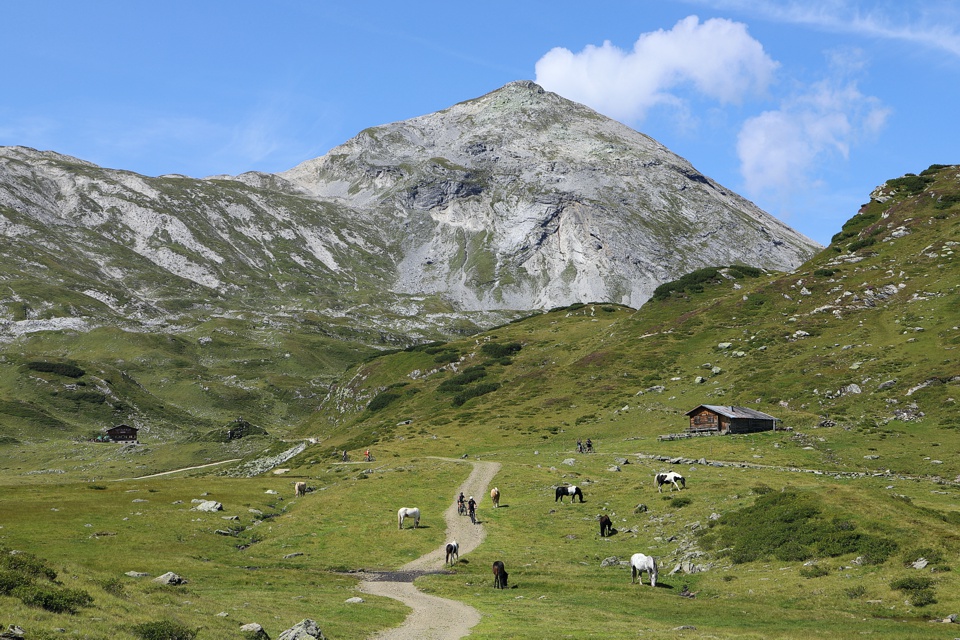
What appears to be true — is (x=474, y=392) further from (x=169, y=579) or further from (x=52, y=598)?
(x=52, y=598)

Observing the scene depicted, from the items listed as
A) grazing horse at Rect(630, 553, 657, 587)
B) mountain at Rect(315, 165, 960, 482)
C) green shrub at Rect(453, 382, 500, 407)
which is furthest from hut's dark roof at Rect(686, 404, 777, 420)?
green shrub at Rect(453, 382, 500, 407)

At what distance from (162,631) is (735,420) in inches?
3125

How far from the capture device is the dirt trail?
2938 centimetres

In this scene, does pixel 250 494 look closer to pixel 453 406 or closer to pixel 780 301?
pixel 453 406

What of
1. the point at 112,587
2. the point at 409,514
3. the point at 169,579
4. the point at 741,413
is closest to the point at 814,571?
the point at 409,514

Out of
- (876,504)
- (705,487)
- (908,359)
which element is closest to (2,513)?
Result: (705,487)

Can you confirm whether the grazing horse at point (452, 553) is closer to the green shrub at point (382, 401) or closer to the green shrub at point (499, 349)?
the green shrub at point (382, 401)

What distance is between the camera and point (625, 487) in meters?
65.2

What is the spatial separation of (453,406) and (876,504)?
104506 mm

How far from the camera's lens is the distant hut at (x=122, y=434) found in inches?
7411

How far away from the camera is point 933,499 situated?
53844mm

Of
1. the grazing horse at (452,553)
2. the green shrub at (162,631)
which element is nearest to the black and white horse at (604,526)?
the grazing horse at (452,553)

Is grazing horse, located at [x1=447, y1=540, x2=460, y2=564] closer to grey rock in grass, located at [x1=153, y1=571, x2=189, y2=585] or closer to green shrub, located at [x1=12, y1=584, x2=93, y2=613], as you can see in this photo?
grey rock in grass, located at [x1=153, y1=571, x2=189, y2=585]

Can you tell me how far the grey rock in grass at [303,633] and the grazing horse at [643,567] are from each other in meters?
20.5
